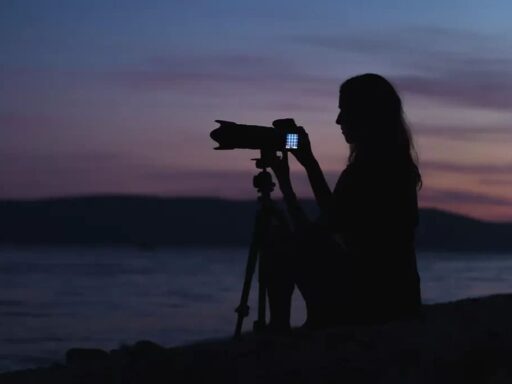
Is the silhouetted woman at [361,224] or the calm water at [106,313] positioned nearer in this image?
the silhouetted woman at [361,224]

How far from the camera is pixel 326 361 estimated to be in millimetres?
3619

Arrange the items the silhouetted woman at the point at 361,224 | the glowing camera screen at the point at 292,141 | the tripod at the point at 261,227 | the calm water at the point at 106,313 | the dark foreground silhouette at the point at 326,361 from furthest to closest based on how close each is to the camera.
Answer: the calm water at the point at 106,313 < the tripod at the point at 261,227 < the glowing camera screen at the point at 292,141 < the silhouetted woman at the point at 361,224 < the dark foreground silhouette at the point at 326,361

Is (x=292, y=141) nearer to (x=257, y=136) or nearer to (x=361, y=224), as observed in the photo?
(x=257, y=136)

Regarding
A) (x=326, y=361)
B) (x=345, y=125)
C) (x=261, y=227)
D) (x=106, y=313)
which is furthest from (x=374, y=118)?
(x=106, y=313)

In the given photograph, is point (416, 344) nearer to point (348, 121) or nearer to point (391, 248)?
point (391, 248)

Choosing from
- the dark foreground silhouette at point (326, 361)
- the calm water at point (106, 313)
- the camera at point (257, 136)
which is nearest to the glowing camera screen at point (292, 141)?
the camera at point (257, 136)

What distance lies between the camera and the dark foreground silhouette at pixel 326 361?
11.4 feet

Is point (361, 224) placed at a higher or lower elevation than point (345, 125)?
lower

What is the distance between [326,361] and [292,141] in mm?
923

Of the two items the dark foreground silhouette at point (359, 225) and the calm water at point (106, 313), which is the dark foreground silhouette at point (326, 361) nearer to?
the dark foreground silhouette at point (359, 225)

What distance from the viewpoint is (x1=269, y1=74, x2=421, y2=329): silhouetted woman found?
391 centimetres

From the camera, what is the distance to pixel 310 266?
3969mm

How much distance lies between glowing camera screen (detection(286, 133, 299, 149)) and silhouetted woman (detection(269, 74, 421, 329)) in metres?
0.02

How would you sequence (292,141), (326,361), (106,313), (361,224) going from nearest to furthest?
(326,361) < (361,224) < (292,141) < (106,313)
